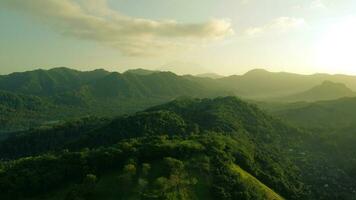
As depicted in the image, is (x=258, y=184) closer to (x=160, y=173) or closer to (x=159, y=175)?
(x=160, y=173)

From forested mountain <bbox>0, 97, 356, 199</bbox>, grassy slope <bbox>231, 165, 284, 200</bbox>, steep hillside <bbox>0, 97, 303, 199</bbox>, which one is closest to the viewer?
forested mountain <bbox>0, 97, 356, 199</bbox>

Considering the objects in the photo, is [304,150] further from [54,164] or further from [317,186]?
[54,164]

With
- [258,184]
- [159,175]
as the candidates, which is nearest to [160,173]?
[159,175]

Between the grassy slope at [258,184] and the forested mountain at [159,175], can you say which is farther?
the grassy slope at [258,184]

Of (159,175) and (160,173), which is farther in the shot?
(160,173)

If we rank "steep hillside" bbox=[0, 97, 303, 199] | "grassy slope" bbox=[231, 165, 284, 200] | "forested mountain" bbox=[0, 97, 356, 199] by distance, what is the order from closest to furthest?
"forested mountain" bbox=[0, 97, 356, 199], "steep hillside" bbox=[0, 97, 303, 199], "grassy slope" bbox=[231, 165, 284, 200]

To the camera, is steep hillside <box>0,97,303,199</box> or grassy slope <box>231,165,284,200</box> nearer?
steep hillside <box>0,97,303,199</box>

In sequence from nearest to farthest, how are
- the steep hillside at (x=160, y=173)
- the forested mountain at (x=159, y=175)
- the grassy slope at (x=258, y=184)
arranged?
the forested mountain at (x=159, y=175) → the steep hillside at (x=160, y=173) → the grassy slope at (x=258, y=184)

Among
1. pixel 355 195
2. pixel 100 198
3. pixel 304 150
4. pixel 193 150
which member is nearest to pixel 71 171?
pixel 100 198

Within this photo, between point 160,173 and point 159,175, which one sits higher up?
point 160,173

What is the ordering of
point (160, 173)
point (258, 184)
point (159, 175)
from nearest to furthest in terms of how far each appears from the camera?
point (159, 175) → point (160, 173) → point (258, 184)

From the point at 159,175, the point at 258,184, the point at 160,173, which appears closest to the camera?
the point at 159,175
